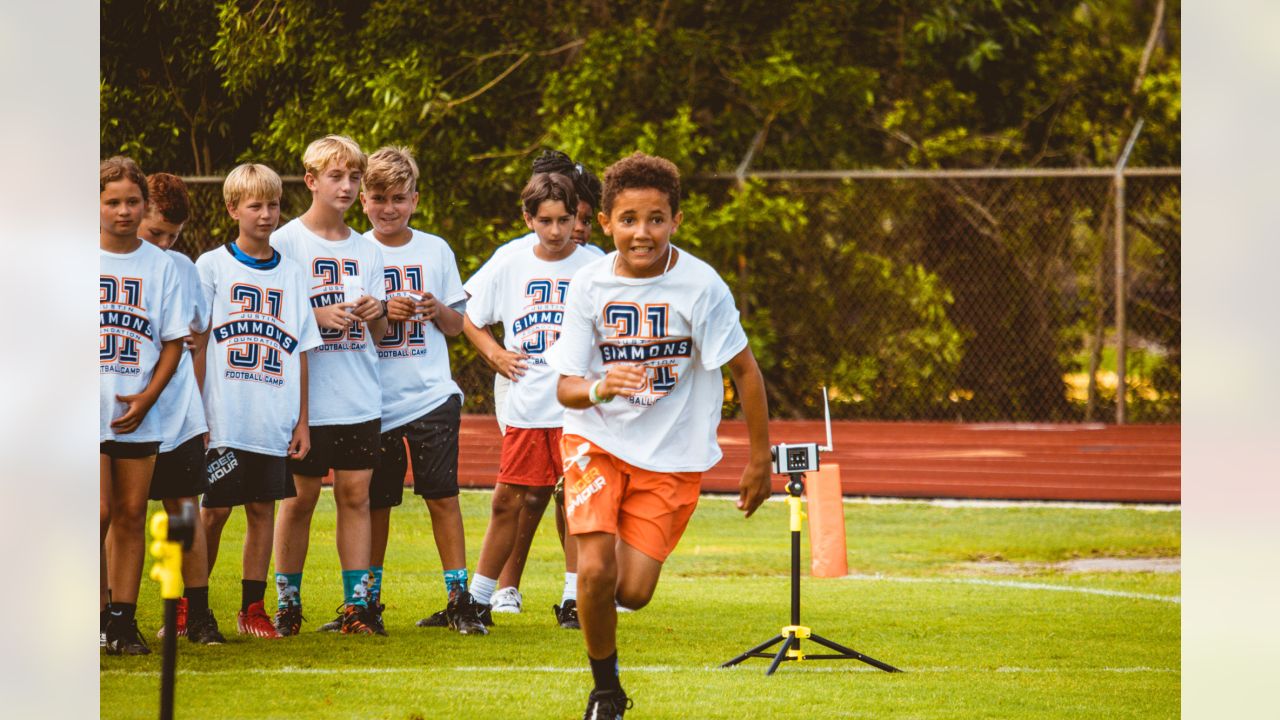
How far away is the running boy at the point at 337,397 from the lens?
5.04 meters

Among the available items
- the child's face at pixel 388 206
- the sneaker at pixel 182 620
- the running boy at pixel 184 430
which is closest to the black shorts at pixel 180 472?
the running boy at pixel 184 430

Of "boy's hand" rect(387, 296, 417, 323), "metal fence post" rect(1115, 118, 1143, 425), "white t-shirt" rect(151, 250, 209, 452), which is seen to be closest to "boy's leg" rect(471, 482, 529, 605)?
"boy's hand" rect(387, 296, 417, 323)

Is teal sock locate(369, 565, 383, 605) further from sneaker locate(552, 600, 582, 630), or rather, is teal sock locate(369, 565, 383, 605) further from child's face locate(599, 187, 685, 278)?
child's face locate(599, 187, 685, 278)

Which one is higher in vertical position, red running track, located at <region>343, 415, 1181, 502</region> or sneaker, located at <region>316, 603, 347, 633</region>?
red running track, located at <region>343, 415, 1181, 502</region>

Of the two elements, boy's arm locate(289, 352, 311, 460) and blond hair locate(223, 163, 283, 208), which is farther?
boy's arm locate(289, 352, 311, 460)

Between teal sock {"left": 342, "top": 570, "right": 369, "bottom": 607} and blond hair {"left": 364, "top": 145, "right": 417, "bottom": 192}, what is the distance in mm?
1277

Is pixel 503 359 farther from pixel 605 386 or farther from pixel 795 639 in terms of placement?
pixel 605 386

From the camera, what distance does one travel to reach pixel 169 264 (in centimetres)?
451

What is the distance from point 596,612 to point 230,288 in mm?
1665

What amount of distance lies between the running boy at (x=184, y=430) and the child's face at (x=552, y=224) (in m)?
1.16

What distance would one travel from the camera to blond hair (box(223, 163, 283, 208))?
15.8 ft

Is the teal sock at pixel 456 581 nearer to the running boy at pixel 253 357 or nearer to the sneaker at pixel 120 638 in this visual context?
the running boy at pixel 253 357
